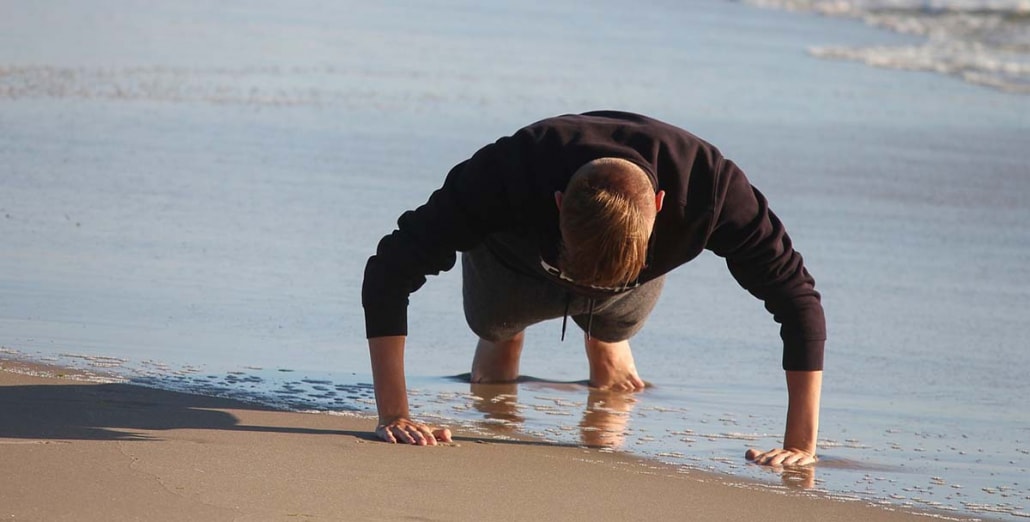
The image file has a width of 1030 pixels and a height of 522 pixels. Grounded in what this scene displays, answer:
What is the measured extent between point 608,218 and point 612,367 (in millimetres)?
1330

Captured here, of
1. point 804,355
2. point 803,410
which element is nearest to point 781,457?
point 803,410

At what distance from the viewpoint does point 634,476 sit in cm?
334

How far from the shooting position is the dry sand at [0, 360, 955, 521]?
9.35 feet

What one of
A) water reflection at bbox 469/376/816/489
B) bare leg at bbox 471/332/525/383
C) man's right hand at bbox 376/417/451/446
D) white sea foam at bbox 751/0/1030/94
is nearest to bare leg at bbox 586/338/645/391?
water reflection at bbox 469/376/816/489

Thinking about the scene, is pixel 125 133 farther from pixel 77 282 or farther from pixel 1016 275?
pixel 1016 275

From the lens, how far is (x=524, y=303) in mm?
3893

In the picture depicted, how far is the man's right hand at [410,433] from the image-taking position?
3.48 m

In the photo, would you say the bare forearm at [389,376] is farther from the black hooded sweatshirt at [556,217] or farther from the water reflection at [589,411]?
the water reflection at [589,411]

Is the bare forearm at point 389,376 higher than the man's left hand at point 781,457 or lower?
higher

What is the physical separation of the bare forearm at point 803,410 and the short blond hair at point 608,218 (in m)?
0.67

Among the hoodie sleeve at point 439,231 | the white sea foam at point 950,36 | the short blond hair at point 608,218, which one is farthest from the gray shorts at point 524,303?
the white sea foam at point 950,36

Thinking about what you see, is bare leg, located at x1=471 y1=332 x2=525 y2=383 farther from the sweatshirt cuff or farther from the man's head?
the man's head

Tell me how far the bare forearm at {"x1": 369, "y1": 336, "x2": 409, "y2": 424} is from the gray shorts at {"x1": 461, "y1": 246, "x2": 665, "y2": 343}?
42 centimetres

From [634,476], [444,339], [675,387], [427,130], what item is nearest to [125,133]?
[427,130]
